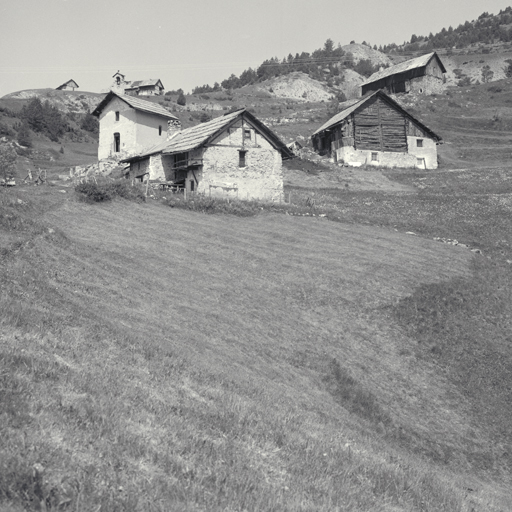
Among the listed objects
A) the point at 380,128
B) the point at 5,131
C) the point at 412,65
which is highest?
the point at 412,65

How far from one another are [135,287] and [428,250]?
58.0 ft

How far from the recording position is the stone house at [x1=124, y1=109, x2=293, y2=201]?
4006 cm

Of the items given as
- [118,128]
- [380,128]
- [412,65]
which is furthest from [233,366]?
[412,65]

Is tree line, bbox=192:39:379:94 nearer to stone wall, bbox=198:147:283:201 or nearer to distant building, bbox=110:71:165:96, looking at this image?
distant building, bbox=110:71:165:96

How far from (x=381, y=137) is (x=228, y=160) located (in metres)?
29.4

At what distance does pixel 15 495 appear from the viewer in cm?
502

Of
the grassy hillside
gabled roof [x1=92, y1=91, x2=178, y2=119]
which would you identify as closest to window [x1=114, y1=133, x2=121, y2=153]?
gabled roof [x1=92, y1=91, x2=178, y2=119]

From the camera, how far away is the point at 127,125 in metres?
57.1

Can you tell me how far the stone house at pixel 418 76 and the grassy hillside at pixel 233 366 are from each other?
241 ft

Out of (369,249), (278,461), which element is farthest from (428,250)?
(278,461)

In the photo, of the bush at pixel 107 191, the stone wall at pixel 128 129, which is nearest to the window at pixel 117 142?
the stone wall at pixel 128 129

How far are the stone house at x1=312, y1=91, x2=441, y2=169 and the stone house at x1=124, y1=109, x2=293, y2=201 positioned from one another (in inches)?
853

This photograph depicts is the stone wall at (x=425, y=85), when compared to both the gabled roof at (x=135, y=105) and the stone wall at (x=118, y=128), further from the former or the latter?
the stone wall at (x=118, y=128)

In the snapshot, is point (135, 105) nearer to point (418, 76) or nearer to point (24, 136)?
point (24, 136)
